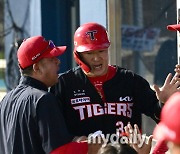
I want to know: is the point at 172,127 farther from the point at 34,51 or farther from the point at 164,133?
the point at 34,51

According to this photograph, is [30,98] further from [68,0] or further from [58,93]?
[68,0]

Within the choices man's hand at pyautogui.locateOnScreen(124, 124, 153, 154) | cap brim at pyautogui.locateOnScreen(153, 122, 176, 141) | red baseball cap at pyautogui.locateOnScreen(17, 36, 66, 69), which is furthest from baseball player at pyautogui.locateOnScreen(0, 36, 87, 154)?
cap brim at pyautogui.locateOnScreen(153, 122, 176, 141)

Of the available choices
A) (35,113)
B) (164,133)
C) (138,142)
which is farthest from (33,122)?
(164,133)

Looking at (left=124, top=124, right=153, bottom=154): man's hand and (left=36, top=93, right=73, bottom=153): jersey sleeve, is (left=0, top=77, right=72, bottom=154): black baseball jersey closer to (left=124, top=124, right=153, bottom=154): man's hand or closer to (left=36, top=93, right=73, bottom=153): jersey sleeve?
(left=36, top=93, right=73, bottom=153): jersey sleeve

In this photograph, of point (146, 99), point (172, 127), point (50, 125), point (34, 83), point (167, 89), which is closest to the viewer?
point (172, 127)

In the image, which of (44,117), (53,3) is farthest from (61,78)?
(53,3)

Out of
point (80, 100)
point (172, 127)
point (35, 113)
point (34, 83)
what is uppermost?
point (172, 127)

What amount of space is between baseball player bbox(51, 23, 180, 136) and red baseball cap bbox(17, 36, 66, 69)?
1.24ft

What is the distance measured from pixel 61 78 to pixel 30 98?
0.67 m

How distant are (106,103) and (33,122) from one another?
79 cm

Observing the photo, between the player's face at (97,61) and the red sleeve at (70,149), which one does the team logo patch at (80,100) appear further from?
the red sleeve at (70,149)

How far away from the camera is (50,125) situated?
12.0 feet

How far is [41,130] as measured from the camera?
366 centimetres

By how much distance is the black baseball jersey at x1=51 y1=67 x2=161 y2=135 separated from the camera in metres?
4.26
